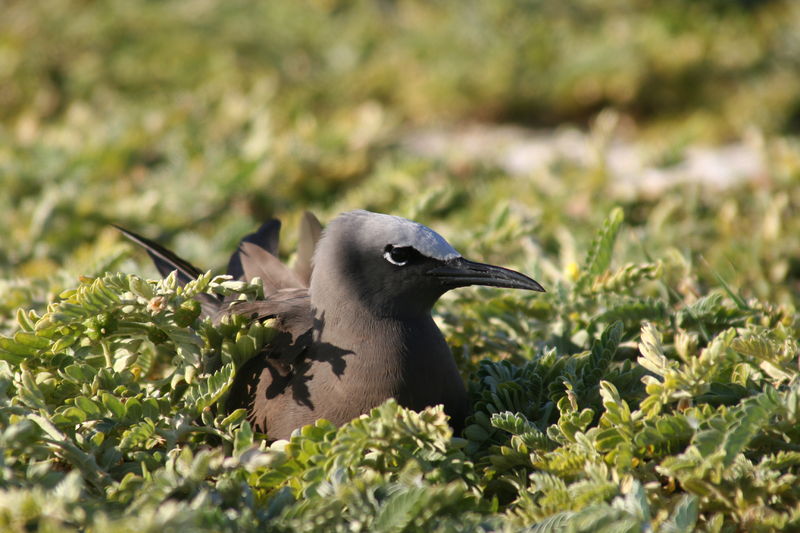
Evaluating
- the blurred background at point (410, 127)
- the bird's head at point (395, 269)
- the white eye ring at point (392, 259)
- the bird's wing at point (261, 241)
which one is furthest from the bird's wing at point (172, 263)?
the white eye ring at point (392, 259)

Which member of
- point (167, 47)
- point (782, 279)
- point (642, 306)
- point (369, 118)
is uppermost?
point (167, 47)

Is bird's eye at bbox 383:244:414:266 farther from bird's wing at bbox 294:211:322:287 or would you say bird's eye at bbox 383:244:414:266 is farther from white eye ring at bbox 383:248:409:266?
bird's wing at bbox 294:211:322:287

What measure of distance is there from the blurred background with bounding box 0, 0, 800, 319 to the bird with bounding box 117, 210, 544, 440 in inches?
46.7

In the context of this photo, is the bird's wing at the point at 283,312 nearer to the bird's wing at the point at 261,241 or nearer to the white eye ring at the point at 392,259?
the white eye ring at the point at 392,259

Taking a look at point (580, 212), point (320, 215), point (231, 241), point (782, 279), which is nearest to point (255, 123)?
point (320, 215)

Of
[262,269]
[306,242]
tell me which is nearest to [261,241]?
[306,242]

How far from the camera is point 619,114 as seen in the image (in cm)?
759

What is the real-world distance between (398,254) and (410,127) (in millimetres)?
4911

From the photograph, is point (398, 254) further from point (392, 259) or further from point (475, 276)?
point (475, 276)

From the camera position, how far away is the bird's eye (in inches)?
112

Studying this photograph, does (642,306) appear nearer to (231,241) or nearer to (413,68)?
(231,241)

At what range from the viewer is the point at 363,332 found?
9.32 ft

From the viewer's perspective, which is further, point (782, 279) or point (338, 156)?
point (338, 156)

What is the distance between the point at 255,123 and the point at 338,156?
2.81 ft
